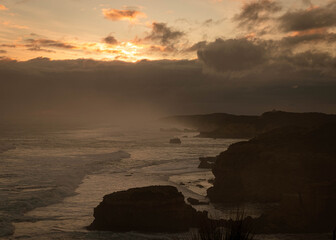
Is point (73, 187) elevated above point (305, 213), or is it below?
below

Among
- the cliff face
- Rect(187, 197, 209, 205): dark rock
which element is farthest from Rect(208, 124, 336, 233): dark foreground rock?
Rect(187, 197, 209, 205): dark rock

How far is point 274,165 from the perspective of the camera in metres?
34.8

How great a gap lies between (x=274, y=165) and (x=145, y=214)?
14.6m

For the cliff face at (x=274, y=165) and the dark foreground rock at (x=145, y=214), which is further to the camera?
the cliff face at (x=274, y=165)

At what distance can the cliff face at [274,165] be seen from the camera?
106 feet

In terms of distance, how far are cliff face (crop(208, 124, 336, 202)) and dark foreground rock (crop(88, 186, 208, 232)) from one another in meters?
9.74

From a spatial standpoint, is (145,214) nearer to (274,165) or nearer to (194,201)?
(194,201)

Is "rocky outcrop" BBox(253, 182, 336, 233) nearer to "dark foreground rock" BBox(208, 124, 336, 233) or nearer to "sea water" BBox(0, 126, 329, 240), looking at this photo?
"dark foreground rock" BBox(208, 124, 336, 233)

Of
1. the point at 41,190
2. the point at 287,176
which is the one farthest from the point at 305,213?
the point at 41,190

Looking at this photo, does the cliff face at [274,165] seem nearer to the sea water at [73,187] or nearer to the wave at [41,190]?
the sea water at [73,187]

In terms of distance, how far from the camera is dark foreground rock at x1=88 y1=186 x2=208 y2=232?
25.7 meters

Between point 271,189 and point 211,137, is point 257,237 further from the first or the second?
point 211,137

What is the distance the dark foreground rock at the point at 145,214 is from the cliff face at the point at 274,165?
974 cm

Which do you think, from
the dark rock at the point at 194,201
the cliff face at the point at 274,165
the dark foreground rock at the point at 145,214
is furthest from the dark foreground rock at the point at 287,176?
the dark foreground rock at the point at 145,214
